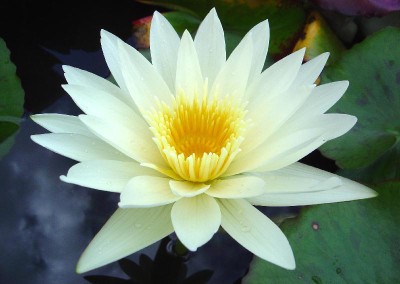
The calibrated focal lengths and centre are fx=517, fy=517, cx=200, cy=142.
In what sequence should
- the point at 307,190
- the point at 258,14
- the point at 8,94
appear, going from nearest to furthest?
the point at 307,190 < the point at 8,94 < the point at 258,14

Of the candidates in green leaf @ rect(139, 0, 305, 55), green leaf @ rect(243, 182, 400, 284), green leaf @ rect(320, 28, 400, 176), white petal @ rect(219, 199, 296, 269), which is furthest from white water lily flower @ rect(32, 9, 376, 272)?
green leaf @ rect(139, 0, 305, 55)

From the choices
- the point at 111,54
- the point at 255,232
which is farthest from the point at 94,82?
the point at 255,232

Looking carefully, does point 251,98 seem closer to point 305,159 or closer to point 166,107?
point 166,107

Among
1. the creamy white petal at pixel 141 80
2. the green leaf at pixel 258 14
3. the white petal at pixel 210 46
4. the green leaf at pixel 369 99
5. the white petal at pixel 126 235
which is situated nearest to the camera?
the white petal at pixel 126 235

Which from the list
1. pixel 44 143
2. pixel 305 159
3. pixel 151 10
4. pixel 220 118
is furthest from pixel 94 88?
pixel 151 10

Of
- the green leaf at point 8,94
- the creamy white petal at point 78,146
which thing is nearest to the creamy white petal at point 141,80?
the creamy white petal at point 78,146

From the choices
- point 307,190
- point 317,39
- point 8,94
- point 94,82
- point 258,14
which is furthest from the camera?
point 258,14

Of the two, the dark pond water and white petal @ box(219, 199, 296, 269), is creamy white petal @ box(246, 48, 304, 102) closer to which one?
white petal @ box(219, 199, 296, 269)

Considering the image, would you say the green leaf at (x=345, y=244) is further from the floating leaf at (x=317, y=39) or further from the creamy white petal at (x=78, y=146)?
the floating leaf at (x=317, y=39)

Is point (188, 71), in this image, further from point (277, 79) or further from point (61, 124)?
point (61, 124)
